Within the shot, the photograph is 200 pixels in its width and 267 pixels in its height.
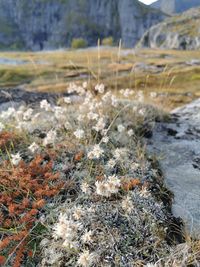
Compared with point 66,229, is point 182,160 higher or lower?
lower

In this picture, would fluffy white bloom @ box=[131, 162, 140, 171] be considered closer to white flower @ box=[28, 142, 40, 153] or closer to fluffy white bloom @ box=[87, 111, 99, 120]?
fluffy white bloom @ box=[87, 111, 99, 120]

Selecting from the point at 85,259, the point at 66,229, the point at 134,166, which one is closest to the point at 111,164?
the point at 134,166

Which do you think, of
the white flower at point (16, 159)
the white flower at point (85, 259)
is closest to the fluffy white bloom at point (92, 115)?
the white flower at point (16, 159)

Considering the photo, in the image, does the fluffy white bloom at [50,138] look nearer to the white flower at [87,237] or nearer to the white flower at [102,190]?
the white flower at [102,190]

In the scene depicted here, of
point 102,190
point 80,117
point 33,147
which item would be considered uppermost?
point 102,190

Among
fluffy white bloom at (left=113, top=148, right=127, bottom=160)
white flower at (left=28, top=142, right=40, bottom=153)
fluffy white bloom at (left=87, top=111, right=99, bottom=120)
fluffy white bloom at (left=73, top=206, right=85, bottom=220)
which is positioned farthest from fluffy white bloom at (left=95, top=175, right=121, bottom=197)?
fluffy white bloom at (left=87, top=111, right=99, bottom=120)

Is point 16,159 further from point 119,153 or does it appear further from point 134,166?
point 134,166

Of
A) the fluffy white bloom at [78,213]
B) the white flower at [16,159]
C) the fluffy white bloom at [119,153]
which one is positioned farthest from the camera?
the fluffy white bloom at [119,153]

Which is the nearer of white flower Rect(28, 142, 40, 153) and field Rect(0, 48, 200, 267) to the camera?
field Rect(0, 48, 200, 267)

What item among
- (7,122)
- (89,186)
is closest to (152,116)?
(7,122)
